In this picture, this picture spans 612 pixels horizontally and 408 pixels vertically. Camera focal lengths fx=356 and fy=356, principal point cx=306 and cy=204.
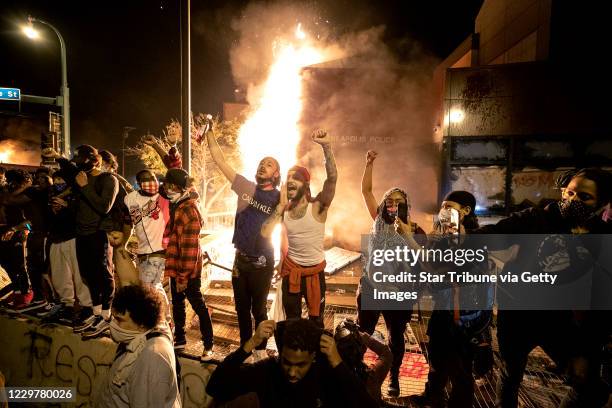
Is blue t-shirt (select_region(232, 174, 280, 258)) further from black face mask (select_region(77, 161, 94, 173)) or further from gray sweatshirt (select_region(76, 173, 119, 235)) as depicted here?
black face mask (select_region(77, 161, 94, 173))

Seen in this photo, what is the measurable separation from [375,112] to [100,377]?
35.9 ft

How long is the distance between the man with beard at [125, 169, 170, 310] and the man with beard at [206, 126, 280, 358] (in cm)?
96

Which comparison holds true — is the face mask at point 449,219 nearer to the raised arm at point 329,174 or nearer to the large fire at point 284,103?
the raised arm at point 329,174

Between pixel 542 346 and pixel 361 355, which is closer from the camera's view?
pixel 361 355

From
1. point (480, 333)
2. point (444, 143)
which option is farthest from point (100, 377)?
point (444, 143)

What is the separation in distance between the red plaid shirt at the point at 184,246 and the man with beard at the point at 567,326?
3.11m

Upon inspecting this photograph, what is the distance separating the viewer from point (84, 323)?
4.26 m

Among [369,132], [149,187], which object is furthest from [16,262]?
[369,132]

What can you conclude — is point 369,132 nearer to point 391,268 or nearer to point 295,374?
point 391,268

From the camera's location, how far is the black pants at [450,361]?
322cm

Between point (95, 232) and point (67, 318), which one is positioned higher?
point (95, 232)

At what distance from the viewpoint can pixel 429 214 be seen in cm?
1198

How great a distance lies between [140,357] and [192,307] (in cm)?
166

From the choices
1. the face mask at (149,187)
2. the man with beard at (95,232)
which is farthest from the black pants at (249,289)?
the man with beard at (95,232)
